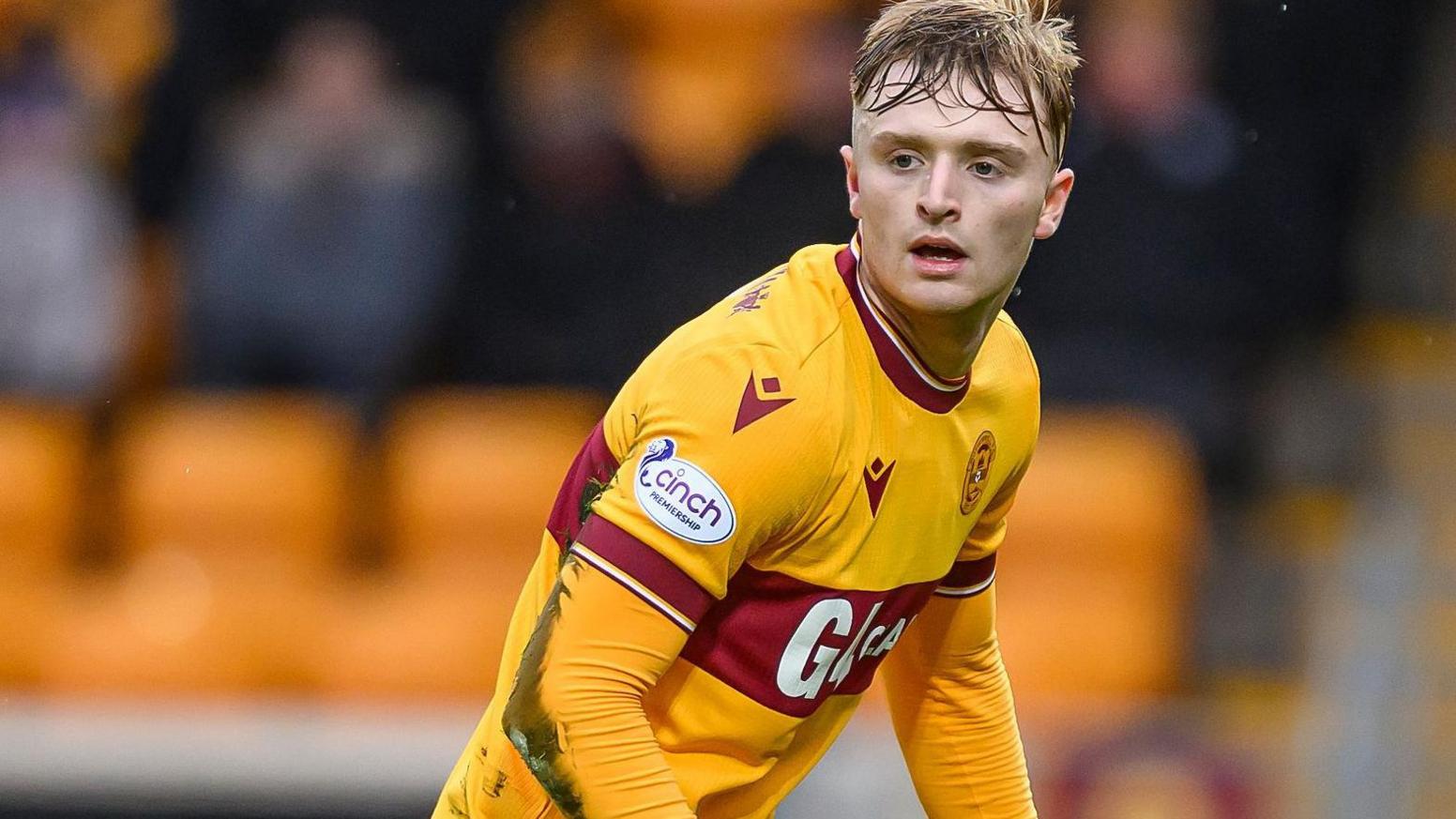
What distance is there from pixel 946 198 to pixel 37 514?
5.56 metres

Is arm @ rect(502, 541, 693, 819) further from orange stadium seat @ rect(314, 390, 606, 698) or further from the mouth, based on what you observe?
orange stadium seat @ rect(314, 390, 606, 698)

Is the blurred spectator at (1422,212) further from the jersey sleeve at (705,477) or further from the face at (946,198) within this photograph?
the jersey sleeve at (705,477)

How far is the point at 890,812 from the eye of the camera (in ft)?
21.0

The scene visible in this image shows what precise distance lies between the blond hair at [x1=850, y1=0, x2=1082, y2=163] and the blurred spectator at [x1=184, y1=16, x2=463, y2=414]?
485cm

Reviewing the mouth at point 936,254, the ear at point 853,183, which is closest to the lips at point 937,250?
the mouth at point 936,254

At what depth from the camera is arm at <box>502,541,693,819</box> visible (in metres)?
2.73

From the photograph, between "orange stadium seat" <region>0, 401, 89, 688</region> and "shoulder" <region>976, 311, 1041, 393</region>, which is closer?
"shoulder" <region>976, 311, 1041, 393</region>

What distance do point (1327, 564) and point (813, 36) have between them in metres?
2.74

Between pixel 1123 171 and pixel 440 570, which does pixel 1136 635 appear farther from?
pixel 440 570

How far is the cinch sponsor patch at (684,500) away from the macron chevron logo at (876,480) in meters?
0.26

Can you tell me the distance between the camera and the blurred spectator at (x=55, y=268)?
7.85m

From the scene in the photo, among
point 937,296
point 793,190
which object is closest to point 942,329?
point 937,296

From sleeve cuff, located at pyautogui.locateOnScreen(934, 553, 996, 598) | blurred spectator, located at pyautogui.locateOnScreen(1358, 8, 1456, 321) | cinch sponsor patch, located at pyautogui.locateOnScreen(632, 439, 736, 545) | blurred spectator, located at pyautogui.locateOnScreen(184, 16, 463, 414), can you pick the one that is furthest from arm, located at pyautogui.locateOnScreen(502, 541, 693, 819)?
blurred spectator, located at pyautogui.locateOnScreen(1358, 8, 1456, 321)

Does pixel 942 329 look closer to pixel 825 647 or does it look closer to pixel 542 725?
pixel 825 647
